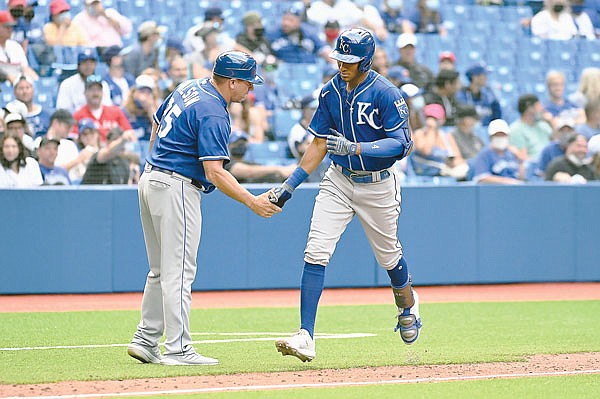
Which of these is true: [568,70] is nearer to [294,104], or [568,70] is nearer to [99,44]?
[294,104]

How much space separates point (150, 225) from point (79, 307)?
4.32 meters

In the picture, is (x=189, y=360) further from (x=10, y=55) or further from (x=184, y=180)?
(x=10, y=55)

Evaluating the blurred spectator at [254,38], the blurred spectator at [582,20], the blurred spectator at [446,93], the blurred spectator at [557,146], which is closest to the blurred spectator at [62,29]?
the blurred spectator at [254,38]

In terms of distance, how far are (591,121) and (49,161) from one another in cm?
744

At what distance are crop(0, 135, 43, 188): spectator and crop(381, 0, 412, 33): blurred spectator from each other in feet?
20.0

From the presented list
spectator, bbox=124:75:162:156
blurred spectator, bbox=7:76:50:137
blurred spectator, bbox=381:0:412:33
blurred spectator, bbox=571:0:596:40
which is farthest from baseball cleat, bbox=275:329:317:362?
blurred spectator, bbox=571:0:596:40

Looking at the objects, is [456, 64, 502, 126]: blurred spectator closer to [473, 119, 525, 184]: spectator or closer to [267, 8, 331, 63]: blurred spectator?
[473, 119, 525, 184]: spectator

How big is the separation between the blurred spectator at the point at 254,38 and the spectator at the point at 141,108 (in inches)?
71.9

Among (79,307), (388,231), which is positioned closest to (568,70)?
(79,307)

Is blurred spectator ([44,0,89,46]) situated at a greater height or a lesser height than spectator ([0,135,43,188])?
greater

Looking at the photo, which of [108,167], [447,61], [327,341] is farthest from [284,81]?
[327,341]

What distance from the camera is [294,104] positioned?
1377cm

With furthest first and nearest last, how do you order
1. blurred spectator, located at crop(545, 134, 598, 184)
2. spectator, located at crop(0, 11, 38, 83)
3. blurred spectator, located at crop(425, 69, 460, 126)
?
blurred spectator, located at crop(425, 69, 460, 126)
blurred spectator, located at crop(545, 134, 598, 184)
spectator, located at crop(0, 11, 38, 83)

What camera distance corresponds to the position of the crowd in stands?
1197 cm
